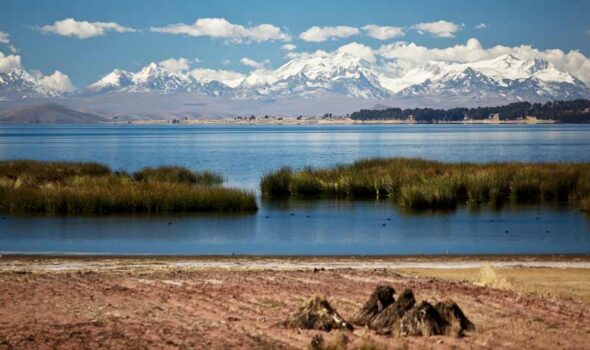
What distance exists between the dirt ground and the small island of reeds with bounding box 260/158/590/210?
18789 millimetres

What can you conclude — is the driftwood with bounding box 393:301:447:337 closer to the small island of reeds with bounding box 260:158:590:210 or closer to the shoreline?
the shoreline

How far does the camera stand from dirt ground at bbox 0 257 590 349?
13.6m

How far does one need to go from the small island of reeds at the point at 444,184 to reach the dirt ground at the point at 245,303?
740 inches

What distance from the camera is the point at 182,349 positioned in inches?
514

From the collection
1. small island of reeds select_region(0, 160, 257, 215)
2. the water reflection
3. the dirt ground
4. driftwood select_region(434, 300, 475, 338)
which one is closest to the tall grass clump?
small island of reeds select_region(0, 160, 257, 215)

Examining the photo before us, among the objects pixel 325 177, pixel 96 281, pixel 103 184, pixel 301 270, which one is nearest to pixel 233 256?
pixel 301 270

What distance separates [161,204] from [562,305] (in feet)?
81.5

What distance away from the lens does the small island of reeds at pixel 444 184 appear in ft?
136

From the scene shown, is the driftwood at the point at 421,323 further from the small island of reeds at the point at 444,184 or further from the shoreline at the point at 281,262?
the small island of reeds at the point at 444,184

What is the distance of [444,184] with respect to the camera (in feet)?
138

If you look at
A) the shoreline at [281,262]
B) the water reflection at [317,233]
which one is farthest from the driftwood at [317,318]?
the water reflection at [317,233]

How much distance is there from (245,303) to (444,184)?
26.9 meters

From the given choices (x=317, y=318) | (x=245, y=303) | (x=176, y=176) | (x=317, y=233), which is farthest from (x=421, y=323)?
(x=176, y=176)

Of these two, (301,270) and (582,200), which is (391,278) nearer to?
(301,270)
